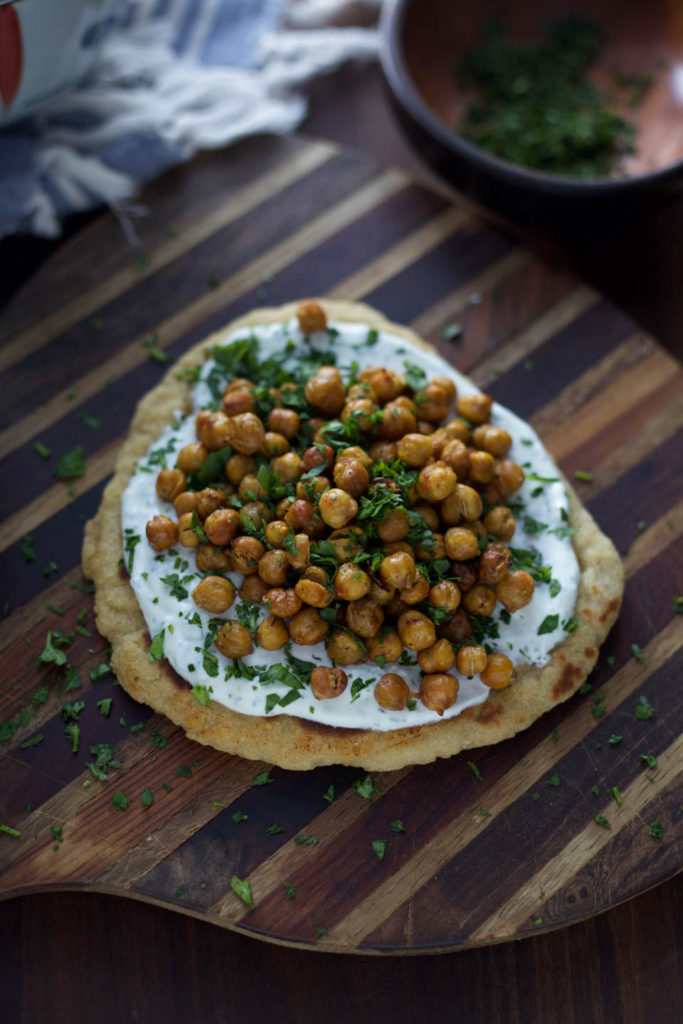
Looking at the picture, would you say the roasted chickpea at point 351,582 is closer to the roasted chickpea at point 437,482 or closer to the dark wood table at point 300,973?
the roasted chickpea at point 437,482

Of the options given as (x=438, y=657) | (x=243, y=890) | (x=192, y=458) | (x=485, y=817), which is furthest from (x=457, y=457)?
(x=243, y=890)

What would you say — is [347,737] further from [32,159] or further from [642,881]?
[32,159]

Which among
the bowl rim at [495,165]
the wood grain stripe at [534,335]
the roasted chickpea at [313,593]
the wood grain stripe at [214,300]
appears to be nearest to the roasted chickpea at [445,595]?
the roasted chickpea at [313,593]

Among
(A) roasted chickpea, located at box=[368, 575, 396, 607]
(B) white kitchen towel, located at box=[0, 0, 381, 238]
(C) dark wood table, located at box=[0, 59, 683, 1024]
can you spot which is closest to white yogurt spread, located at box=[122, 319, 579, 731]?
(A) roasted chickpea, located at box=[368, 575, 396, 607]

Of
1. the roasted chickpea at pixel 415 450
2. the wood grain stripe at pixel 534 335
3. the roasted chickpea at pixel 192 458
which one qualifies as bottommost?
the wood grain stripe at pixel 534 335

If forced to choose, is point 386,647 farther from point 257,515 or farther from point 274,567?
point 257,515

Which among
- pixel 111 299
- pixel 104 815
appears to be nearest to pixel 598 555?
pixel 104 815

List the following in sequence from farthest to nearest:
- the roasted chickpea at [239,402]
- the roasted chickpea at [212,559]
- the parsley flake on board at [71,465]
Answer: the parsley flake on board at [71,465]
the roasted chickpea at [239,402]
the roasted chickpea at [212,559]
